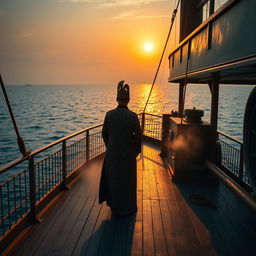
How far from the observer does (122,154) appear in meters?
4.80

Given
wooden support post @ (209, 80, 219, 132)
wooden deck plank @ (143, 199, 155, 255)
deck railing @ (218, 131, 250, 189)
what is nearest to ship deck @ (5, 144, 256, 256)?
wooden deck plank @ (143, 199, 155, 255)

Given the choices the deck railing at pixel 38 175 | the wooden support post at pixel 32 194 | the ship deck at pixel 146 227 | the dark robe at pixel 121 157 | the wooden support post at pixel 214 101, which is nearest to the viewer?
the ship deck at pixel 146 227

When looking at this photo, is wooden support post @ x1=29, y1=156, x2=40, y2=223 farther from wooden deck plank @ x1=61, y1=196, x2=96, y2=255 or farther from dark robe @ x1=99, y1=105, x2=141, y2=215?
dark robe @ x1=99, y1=105, x2=141, y2=215

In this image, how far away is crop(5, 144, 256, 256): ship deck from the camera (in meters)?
3.91

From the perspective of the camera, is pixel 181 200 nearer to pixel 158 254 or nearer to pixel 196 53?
pixel 158 254

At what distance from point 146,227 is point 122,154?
4.25 ft

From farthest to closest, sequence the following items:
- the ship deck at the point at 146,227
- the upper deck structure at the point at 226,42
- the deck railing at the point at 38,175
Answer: the deck railing at the point at 38,175
the ship deck at the point at 146,227
the upper deck structure at the point at 226,42

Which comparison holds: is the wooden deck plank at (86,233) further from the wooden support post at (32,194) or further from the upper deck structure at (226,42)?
the upper deck structure at (226,42)

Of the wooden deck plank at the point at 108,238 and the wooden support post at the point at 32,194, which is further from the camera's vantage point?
the wooden support post at the point at 32,194

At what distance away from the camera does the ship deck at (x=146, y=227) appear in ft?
12.8

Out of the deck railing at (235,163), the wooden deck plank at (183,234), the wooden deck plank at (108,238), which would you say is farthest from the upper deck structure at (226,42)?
A: the wooden deck plank at (108,238)

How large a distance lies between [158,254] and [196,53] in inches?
148

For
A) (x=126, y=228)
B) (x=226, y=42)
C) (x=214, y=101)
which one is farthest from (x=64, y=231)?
(x=214, y=101)

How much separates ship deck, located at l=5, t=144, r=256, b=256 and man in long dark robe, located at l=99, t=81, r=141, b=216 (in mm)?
352
